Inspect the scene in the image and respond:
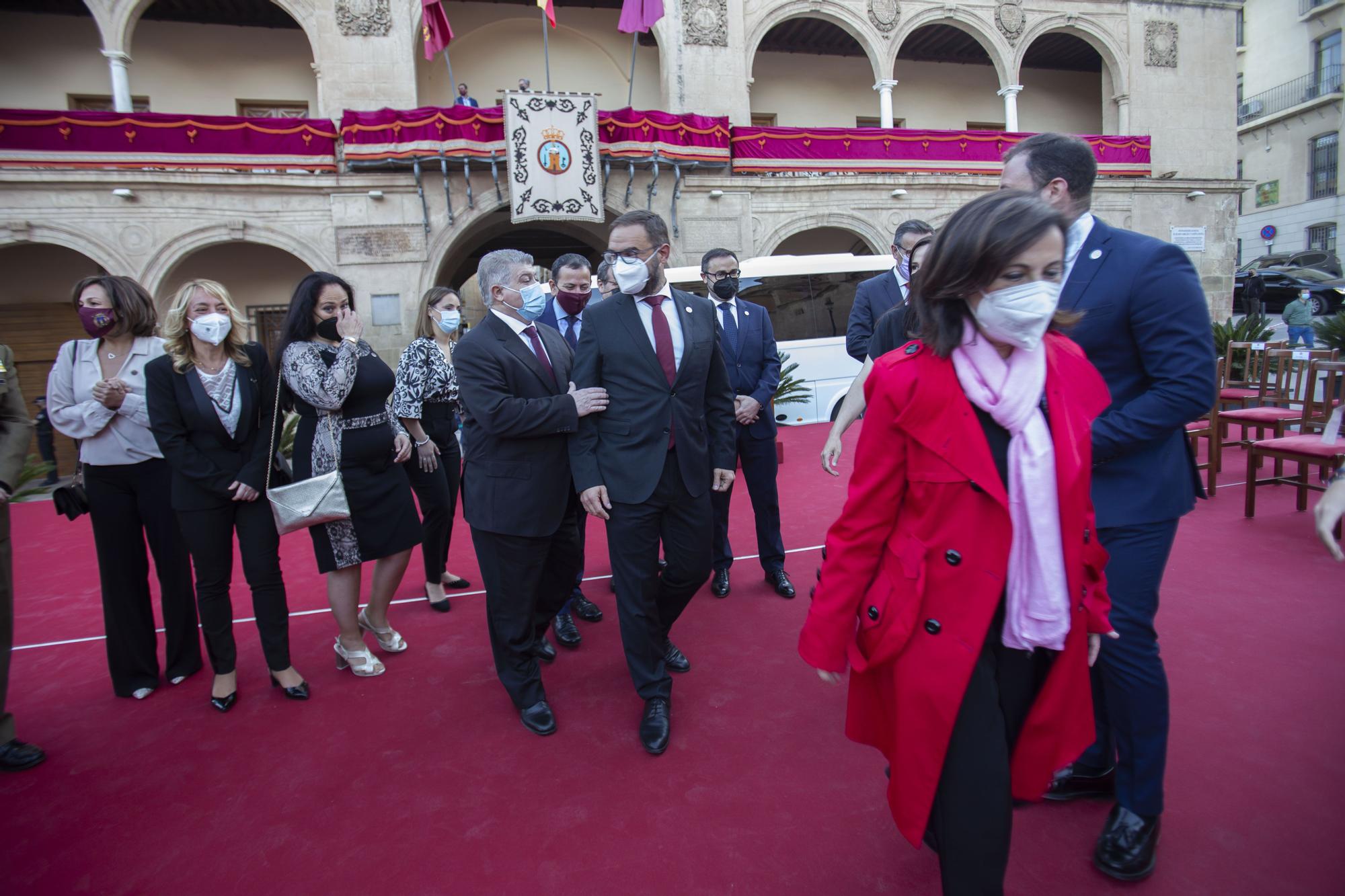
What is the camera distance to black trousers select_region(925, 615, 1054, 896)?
146 cm

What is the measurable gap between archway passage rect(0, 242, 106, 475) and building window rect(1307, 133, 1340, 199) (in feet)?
117

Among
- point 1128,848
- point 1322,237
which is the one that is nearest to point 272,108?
point 1128,848

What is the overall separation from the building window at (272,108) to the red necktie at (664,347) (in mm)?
14544

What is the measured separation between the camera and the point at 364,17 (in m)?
12.7

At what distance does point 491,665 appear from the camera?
11.3 ft

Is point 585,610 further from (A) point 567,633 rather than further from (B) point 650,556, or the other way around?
(B) point 650,556

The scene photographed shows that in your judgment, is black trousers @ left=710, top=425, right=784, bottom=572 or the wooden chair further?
the wooden chair

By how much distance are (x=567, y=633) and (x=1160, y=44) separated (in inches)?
795

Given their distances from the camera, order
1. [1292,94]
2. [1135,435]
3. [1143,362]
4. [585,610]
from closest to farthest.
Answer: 1. [1135,435]
2. [1143,362]
3. [585,610]
4. [1292,94]

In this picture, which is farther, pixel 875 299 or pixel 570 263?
pixel 875 299

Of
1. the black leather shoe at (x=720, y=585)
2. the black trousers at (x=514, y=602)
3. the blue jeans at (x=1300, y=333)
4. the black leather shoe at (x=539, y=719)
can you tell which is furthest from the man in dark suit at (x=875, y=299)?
the blue jeans at (x=1300, y=333)

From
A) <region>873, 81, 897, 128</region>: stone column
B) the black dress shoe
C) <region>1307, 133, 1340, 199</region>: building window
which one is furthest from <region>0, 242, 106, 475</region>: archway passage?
<region>1307, 133, 1340, 199</region>: building window

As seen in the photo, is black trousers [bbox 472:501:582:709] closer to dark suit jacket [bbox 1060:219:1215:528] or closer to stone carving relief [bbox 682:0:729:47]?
dark suit jacket [bbox 1060:219:1215:528]

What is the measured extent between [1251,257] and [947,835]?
36.0 m
